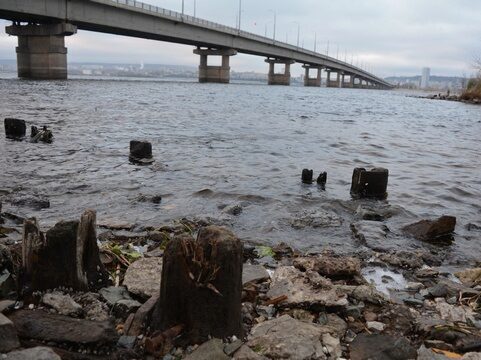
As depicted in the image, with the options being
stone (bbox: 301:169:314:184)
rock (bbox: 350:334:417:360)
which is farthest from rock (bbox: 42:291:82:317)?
stone (bbox: 301:169:314:184)

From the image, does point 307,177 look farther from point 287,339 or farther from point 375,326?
point 287,339

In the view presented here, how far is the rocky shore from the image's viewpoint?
3.19 m

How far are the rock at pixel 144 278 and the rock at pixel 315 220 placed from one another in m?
3.44

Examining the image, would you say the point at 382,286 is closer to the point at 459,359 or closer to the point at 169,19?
the point at 459,359

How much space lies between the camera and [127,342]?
10.8ft

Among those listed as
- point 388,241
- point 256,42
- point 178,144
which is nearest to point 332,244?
point 388,241

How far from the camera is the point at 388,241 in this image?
22.8 ft

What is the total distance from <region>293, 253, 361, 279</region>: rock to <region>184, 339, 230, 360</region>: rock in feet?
7.14

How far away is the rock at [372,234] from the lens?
6.71 m

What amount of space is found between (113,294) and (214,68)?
345ft

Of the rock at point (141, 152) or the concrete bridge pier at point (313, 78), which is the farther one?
the concrete bridge pier at point (313, 78)

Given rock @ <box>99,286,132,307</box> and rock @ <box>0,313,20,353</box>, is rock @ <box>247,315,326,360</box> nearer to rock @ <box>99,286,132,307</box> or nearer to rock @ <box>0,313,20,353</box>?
rock @ <box>99,286,132,307</box>

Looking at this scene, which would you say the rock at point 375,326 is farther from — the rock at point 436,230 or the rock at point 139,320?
the rock at point 436,230

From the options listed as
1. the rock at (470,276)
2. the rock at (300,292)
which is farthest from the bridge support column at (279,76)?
the rock at (300,292)
